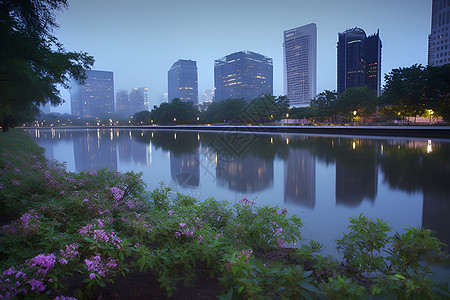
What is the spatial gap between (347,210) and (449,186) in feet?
11.9

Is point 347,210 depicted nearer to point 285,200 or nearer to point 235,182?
point 285,200

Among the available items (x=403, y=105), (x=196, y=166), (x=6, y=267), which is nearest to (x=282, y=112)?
(x=403, y=105)

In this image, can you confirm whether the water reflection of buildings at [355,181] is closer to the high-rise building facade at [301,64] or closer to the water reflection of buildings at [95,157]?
the water reflection of buildings at [95,157]

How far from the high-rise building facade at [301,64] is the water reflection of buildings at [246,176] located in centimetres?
17288

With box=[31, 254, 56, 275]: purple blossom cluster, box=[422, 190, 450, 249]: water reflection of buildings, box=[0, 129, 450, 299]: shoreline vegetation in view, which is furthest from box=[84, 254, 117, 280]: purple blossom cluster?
box=[422, 190, 450, 249]: water reflection of buildings

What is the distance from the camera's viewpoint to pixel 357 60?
14575 centimetres

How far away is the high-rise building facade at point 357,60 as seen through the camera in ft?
480

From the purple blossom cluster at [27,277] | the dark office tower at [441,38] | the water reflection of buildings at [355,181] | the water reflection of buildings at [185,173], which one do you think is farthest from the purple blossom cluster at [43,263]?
the dark office tower at [441,38]

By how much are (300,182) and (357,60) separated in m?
168

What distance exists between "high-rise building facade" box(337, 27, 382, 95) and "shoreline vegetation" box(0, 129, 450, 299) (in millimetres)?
162629

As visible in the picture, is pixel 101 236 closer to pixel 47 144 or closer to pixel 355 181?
pixel 355 181

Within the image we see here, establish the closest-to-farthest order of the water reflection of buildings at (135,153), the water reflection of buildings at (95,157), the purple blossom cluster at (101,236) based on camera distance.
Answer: the purple blossom cluster at (101,236) < the water reflection of buildings at (95,157) < the water reflection of buildings at (135,153)

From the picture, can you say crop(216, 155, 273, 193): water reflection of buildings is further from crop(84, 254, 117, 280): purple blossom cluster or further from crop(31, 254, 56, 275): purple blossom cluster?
crop(31, 254, 56, 275): purple blossom cluster

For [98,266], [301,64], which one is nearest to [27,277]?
[98,266]
